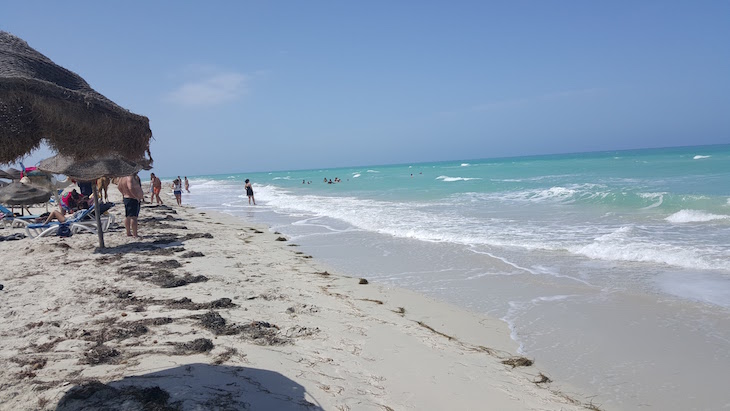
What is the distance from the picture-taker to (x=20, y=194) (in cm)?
1248

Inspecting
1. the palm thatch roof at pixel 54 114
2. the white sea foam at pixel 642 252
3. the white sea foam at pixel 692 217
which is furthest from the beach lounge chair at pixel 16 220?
the white sea foam at pixel 692 217

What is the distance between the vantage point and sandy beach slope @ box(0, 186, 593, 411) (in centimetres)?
314

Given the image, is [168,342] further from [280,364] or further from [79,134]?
[79,134]

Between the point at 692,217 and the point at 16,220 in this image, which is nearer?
the point at 16,220

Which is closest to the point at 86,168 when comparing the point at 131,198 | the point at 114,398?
the point at 131,198

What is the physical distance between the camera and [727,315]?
17.4ft

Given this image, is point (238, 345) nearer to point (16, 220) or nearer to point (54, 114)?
point (54, 114)

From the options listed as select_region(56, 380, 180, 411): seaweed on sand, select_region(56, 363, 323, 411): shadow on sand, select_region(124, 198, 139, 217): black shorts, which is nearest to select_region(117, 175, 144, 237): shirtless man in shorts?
select_region(124, 198, 139, 217): black shorts

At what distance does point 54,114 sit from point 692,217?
14090mm

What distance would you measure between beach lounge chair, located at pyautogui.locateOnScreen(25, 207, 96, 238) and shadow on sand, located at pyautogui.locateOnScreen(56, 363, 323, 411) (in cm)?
848

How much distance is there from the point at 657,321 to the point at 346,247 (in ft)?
22.1

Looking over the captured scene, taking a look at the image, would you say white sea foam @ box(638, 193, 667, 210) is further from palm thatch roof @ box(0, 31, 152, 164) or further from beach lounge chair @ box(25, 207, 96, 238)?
beach lounge chair @ box(25, 207, 96, 238)

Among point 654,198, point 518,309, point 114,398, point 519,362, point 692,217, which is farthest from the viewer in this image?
point 654,198

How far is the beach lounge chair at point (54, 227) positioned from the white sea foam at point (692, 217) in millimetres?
14847
